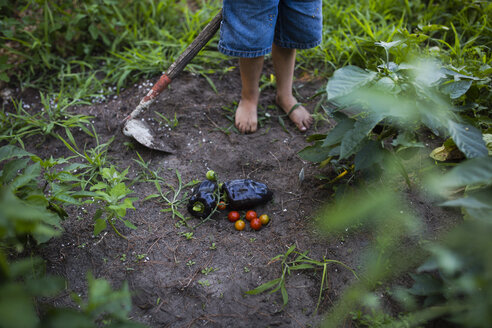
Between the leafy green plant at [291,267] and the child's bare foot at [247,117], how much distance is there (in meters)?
0.95

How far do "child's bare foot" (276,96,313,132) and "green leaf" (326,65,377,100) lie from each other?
0.90 meters

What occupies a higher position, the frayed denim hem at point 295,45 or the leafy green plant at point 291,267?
the frayed denim hem at point 295,45

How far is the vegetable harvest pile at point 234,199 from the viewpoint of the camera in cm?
185

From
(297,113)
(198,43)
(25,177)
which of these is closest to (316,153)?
(297,113)

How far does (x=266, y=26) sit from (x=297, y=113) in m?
0.67

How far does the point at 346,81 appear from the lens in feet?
4.63

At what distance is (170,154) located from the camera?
225cm

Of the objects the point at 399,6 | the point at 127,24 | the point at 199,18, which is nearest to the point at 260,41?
the point at 199,18

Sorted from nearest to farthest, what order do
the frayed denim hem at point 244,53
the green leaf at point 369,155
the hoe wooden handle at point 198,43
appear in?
the green leaf at point 369,155 < the frayed denim hem at point 244,53 < the hoe wooden handle at point 198,43

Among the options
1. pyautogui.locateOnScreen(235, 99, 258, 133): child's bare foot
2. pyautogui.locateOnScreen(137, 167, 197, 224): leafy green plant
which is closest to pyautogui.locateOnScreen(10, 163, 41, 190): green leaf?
pyautogui.locateOnScreen(137, 167, 197, 224): leafy green plant

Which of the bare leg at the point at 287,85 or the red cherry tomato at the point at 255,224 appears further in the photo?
the bare leg at the point at 287,85

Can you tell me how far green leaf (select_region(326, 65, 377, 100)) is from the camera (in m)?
1.37

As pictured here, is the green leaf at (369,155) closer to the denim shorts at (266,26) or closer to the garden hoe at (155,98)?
the denim shorts at (266,26)

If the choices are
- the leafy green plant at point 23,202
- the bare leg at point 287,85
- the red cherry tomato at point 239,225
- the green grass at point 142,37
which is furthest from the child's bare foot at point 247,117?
the leafy green plant at point 23,202
